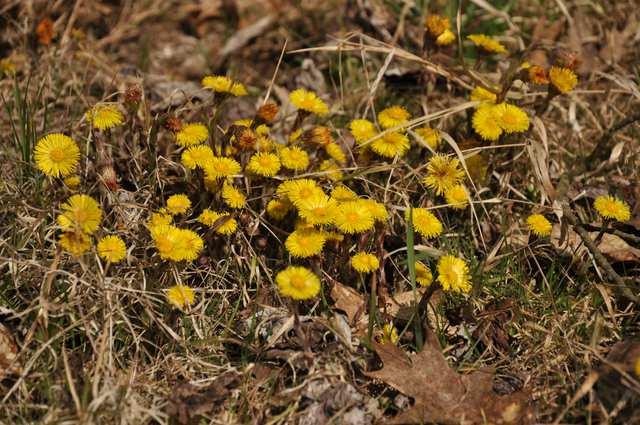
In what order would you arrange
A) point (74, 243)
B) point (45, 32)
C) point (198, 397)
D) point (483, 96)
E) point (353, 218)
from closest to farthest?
point (198, 397), point (74, 243), point (353, 218), point (483, 96), point (45, 32)

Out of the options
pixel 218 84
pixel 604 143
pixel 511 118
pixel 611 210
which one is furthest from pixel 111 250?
pixel 604 143

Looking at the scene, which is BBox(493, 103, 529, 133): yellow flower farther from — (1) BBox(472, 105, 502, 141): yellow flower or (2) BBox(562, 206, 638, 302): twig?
(2) BBox(562, 206, 638, 302): twig

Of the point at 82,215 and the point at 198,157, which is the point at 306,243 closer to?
the point at 198,157

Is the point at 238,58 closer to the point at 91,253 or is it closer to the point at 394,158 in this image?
the point at 394,158

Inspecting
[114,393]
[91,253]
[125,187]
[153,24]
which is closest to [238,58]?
[153,24]

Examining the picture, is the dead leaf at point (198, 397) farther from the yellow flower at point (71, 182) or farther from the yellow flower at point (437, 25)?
the yellow flower at point (437, 25)

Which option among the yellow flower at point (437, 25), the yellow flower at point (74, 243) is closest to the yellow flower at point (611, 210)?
the yellow flower at point (437, 25)

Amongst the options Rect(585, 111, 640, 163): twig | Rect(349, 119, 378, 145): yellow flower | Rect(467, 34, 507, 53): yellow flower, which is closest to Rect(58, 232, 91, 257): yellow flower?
Rect(349, 119, 378, 145): yellow flower
